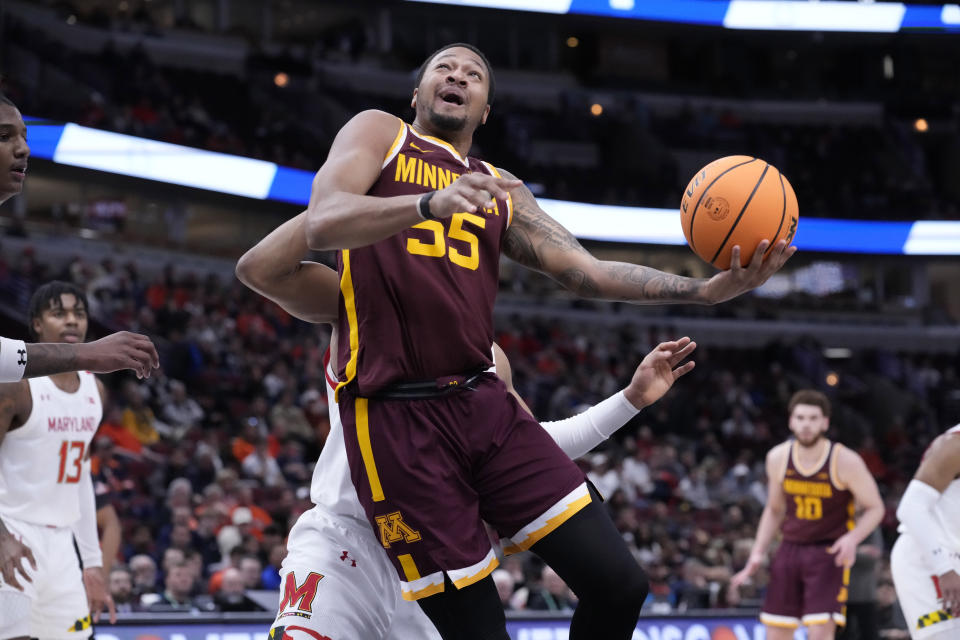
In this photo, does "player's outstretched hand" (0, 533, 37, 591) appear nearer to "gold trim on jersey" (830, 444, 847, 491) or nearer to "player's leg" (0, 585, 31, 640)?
"player's leg" (0, 585, 31, 640)

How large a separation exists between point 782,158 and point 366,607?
2804 cm

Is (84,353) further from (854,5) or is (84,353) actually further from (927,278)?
(927,278)

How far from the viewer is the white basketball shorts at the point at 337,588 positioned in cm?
351

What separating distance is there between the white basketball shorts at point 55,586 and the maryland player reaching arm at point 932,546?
3.91 m

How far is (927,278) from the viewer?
31500 mm

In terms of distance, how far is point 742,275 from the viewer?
11.1 feet

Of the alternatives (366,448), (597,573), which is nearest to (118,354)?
(366,448)

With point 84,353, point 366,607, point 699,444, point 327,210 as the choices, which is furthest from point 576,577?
point 699,444

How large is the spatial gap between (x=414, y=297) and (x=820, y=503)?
5746mm

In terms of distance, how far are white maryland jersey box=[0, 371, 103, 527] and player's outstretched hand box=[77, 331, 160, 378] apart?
196cm

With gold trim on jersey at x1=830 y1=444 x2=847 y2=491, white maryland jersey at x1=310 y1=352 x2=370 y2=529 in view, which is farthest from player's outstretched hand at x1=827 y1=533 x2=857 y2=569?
white maryland jersey at x1=310 y1=352 x2=370 y2=529

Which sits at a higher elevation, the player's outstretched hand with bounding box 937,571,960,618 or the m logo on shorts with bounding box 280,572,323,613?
the m logo on shorts with bounding box 280,572,323,613

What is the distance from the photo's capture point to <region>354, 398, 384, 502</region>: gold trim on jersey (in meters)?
3.26

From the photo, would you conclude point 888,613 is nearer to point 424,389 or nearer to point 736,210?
point 736,210
